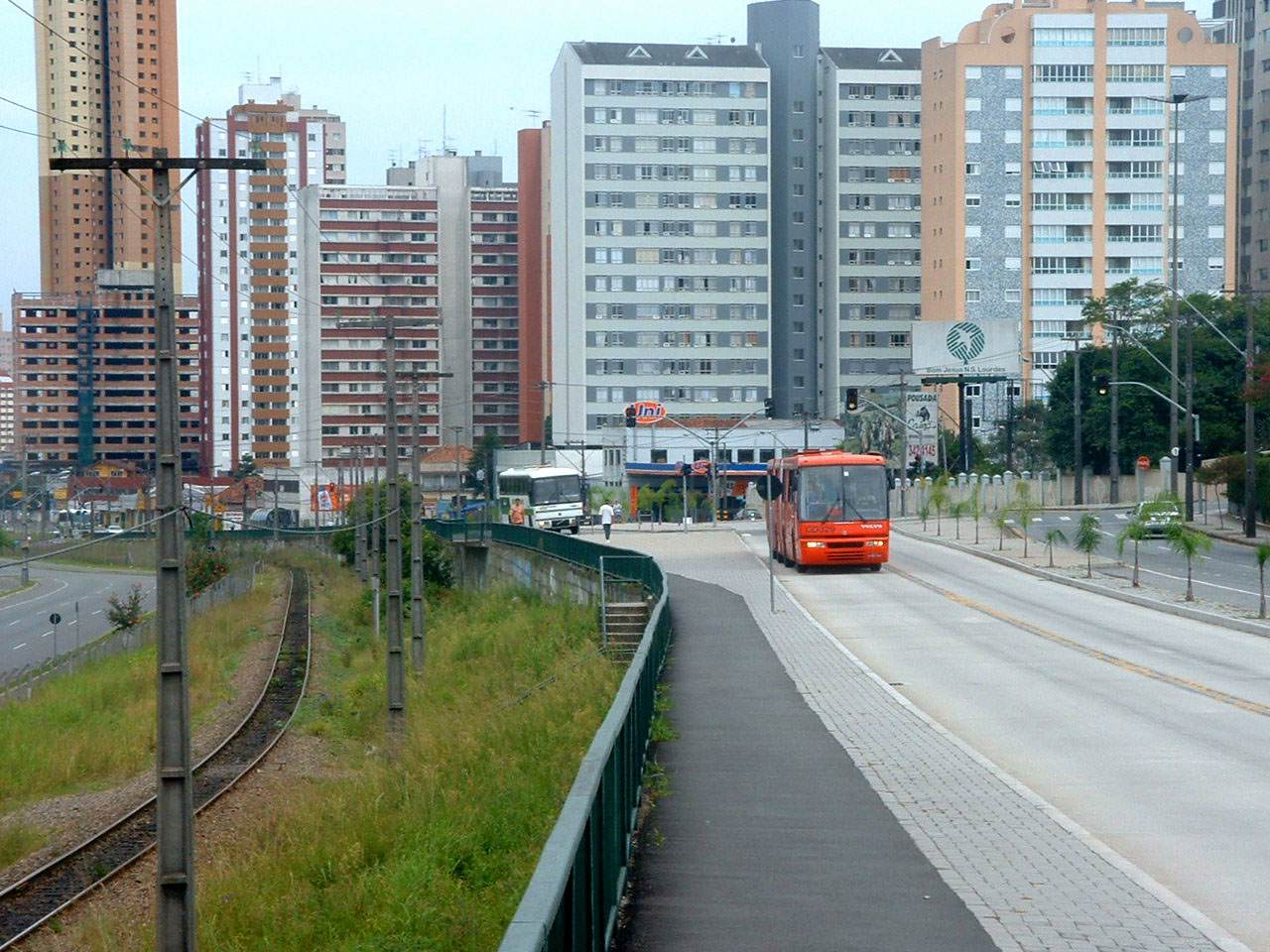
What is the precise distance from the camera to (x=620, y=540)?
68.1 meters

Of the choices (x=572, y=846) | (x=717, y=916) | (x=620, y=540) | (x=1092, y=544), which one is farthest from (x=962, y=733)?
(x=620, y=540)

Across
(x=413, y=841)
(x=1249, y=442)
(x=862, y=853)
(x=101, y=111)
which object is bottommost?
(x=413, y=841)

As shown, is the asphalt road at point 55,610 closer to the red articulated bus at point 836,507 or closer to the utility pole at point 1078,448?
the red articulated bus at point 836,507

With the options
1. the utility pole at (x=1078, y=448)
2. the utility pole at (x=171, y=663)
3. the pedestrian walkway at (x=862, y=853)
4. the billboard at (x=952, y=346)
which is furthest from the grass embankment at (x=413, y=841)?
the billboard at (x=952, y=346)

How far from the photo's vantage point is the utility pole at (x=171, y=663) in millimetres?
12930

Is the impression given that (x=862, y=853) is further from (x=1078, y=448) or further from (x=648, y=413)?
(x=648, y=413)

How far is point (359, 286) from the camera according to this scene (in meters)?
148

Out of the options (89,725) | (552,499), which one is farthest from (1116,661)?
(552,499)

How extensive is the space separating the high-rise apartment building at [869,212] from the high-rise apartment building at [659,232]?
7352mm

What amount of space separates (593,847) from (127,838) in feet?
56.2

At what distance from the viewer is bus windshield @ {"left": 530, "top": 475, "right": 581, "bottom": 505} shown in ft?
258

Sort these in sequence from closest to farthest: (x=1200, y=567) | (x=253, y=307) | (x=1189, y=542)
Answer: (x=1189, y=542) < (x=1200, y=567) < (x=253, y=307)

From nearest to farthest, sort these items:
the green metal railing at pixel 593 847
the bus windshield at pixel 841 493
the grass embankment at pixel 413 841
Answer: the green metal railing at pixel 593 847, the grass embankment at pixel 413 841, the bus windshield at pixel 841 493

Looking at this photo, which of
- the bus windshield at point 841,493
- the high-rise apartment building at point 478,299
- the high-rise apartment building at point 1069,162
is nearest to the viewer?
the bus windshield at point 841,493
